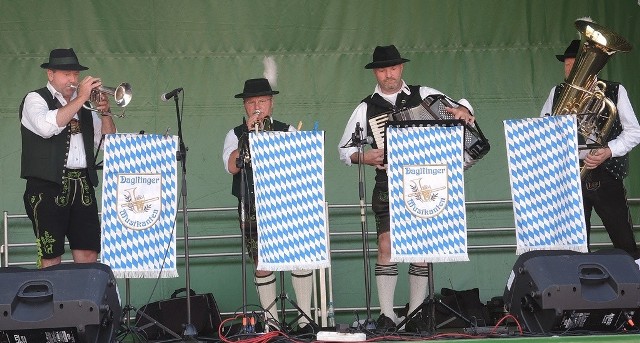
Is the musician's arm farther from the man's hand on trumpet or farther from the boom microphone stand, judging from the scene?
the man's hand on trumpet

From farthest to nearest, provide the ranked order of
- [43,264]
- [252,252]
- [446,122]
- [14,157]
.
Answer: [14,157] → [252,252] → [43,264] → [446,122]

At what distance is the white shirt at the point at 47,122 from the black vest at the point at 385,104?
181cm

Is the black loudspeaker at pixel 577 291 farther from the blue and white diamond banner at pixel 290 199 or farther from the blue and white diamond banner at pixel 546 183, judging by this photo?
the blue and white diamond banner at pixel 290 199

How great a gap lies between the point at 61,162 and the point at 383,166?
193 centimetres

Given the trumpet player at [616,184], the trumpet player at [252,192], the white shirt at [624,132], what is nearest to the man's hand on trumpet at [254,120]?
the trumpet player at [252,192]

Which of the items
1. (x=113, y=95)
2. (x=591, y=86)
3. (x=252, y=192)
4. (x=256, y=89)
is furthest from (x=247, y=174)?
(x=591, y=86)

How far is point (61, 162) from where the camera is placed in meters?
6.11

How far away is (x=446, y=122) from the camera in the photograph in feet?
18.3

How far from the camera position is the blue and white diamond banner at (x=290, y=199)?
5547mm

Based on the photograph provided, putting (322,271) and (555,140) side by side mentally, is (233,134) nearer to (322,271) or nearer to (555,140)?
(322,271)

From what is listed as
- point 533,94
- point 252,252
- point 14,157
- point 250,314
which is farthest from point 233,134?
point 533,94

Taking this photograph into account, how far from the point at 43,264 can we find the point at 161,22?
2.57 meters

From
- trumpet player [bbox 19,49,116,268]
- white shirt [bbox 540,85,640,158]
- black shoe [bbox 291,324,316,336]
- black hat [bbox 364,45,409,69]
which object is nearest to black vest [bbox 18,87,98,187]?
trumpet player [bbox 19,49,116,268]

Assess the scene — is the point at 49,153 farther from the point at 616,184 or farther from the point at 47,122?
the point at 616,184
